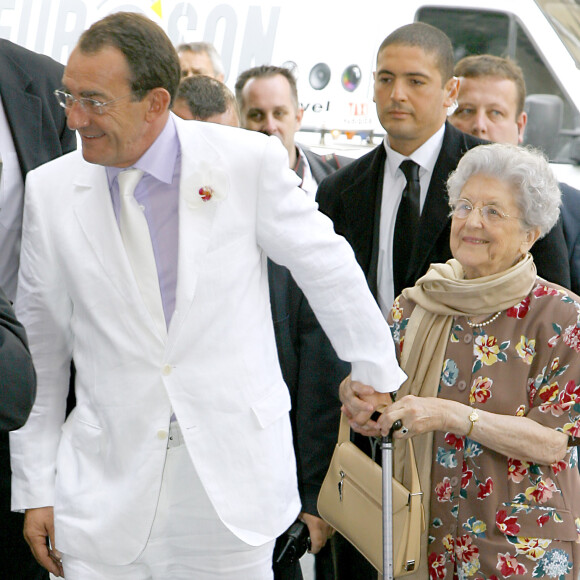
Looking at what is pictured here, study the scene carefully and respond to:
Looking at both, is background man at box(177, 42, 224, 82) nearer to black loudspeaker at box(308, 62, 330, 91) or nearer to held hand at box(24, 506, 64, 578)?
black loudspeaker at box(308, 62, 330, 91)

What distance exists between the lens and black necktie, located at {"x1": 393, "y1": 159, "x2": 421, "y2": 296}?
320 cm

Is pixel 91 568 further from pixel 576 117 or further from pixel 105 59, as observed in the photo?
pixel 576 117

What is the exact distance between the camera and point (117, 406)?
2.20 meters

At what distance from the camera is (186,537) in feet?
7.24

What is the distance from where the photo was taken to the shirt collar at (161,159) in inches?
86.1

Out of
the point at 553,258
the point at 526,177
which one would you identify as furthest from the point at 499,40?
the point at 526,177

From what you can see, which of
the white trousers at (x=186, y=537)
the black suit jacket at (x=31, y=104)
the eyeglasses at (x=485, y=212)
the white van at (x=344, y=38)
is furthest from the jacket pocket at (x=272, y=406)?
the white van at (x=344, y=38)

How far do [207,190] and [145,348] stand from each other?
1.30ft

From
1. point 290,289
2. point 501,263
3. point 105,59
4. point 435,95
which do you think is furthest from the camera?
point 435,95

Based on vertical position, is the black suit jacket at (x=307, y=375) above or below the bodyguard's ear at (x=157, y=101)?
below

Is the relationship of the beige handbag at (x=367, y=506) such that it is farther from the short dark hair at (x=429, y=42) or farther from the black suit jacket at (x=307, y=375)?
the short dark hair at (x=429, y=42)

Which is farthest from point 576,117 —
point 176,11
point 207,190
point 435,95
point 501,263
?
point 207,190

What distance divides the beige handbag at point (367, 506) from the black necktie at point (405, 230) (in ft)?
2.39

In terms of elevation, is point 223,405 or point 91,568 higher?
point 223,405
